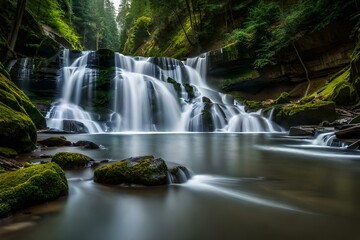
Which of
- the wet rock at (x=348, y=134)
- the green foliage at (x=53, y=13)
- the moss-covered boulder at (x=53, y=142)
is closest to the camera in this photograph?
the moss-covered boulder at (x=53, y=142)

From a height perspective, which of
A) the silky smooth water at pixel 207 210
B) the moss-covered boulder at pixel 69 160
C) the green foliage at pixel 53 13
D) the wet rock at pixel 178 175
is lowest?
the silky smooth water at pixel 207 210

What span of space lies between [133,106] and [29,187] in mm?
15986

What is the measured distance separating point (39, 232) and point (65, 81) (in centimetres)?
1860

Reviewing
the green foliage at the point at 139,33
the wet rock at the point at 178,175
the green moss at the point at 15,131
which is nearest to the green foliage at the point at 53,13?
the green foliage at the point at 139,33

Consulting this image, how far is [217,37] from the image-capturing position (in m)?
30.9

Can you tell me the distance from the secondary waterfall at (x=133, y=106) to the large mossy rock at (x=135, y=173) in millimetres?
11904

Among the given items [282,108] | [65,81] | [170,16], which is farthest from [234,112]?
[170,16]

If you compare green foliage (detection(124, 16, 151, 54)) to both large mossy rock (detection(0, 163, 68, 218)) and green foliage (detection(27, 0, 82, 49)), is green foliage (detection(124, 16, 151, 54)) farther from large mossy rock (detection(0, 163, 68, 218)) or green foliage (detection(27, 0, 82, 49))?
large mossy rock (detection(0, 163, 68, 218))

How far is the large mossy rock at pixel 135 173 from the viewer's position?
4133mm

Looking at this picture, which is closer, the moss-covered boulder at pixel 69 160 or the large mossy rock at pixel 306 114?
the moss-covered boulder at pixel 69 160

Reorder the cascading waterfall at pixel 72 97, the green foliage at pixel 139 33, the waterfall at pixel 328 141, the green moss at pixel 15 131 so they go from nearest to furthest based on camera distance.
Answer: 1. the green moss at pixel 15 131
2. the waterfall at pixel 328 141
3. the cascading waterfall at pixel 72 97
4. the green foliage at pixel 139 33

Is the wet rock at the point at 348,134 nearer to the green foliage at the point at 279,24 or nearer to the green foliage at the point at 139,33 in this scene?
the green foliage at the point at 279,24

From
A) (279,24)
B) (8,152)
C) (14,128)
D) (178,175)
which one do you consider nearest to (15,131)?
(14,128)

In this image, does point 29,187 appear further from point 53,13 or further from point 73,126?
point 53,13
